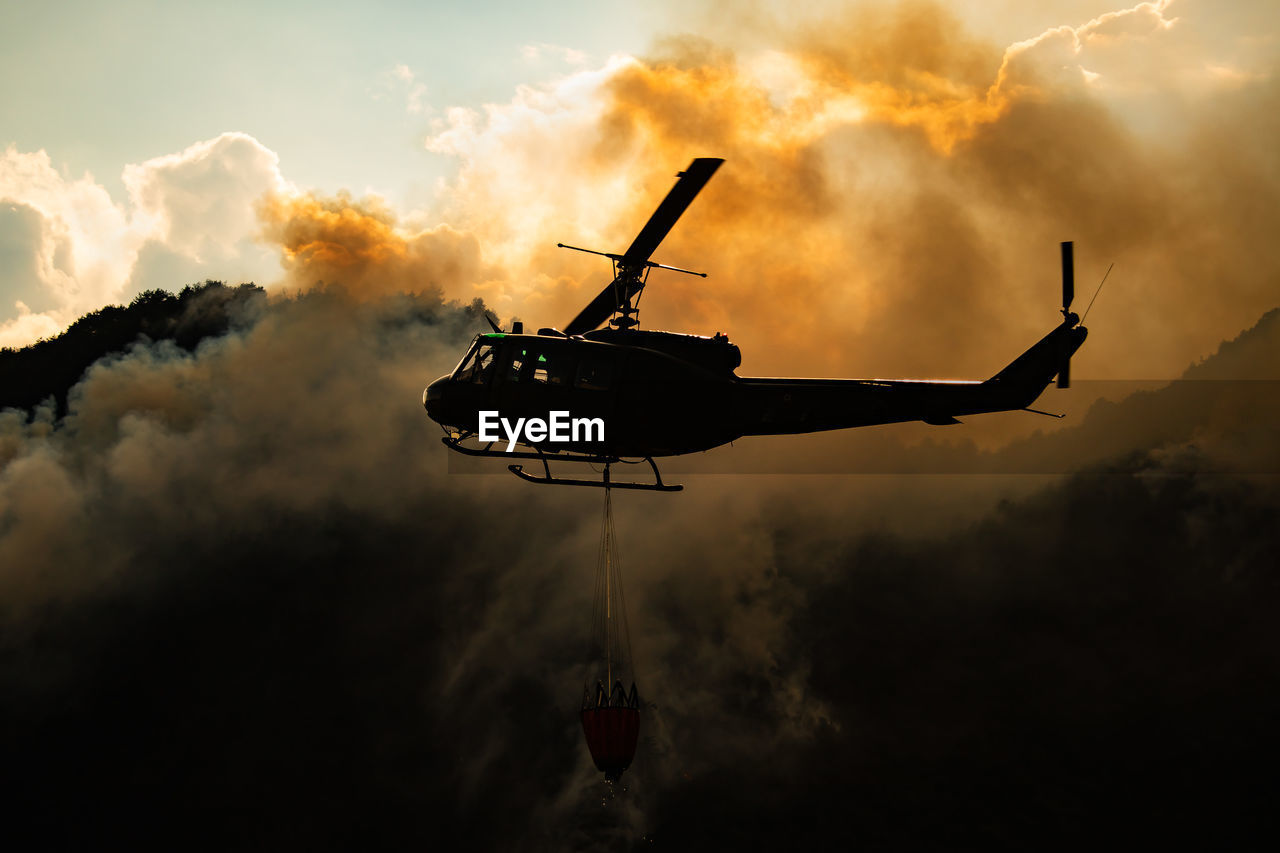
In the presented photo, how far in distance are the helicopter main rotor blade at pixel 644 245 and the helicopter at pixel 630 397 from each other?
0.05 metres

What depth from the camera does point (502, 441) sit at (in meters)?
24.7

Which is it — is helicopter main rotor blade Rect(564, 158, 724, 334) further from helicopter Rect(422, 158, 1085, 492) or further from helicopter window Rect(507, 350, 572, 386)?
helicopter window Rect(507, 350, 572, 386)

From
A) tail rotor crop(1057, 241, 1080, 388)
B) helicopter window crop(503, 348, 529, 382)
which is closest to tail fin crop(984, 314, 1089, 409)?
tail rotor crop(1057, 241, 1080, 388)

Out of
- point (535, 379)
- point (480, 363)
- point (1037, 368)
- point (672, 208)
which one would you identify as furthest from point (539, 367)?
point (1037, 368)

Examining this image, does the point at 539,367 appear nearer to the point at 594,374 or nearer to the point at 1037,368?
the point at 594,374

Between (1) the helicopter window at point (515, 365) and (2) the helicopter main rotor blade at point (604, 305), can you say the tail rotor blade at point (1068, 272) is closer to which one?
(2) the helicopter main rotor blade at point (604, 305)

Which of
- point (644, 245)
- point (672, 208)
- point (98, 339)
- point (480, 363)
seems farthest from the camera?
point (98, 339)

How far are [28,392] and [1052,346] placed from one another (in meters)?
143

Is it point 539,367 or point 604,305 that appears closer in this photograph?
point 539,367

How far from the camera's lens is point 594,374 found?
24203 mm

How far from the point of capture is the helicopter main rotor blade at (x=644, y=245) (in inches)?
848

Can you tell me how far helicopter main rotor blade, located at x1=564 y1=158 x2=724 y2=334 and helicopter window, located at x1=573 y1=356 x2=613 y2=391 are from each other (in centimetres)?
209

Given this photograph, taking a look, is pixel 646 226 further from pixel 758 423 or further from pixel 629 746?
pixel 629 746

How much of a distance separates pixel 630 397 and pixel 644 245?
144 inches
